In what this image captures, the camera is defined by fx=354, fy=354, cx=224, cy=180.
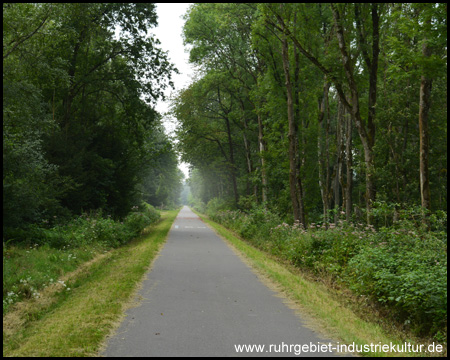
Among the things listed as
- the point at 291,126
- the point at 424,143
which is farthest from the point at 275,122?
the point at 424,143

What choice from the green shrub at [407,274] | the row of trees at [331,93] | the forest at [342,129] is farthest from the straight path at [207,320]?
the row of trees at [331,93]

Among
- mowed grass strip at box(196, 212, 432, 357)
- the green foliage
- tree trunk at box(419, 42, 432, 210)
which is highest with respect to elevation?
tree trunk at box(419, 42, 432, 210)

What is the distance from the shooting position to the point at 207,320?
558 centimetres

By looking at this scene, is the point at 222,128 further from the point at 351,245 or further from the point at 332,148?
the point at 351,245

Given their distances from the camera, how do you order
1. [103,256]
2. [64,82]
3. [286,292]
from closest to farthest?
1. [286,292]
2. [103,256]
3. [64,82]

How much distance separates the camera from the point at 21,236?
11477 millimetres

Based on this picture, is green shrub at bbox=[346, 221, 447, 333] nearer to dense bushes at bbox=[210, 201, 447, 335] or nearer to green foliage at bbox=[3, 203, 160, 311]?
dense bushes at bbox=[210, 201, 447, 335]

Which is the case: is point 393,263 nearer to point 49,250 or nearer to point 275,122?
point 49,250

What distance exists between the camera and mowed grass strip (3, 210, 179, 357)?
4453mm

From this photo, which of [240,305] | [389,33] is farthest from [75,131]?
[389,33]

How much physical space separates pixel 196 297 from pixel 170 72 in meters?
15.6

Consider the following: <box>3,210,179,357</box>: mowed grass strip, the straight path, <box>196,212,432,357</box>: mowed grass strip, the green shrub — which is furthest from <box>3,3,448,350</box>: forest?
the straight path

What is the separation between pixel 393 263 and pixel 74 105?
17.6 meters

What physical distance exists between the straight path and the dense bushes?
1.89 meters
